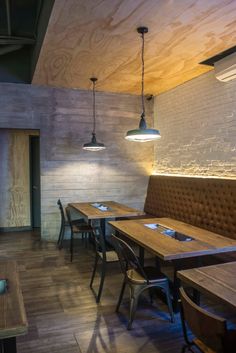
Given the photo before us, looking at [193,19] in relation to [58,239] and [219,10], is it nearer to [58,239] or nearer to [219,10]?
[219,10]

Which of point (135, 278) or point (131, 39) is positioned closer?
point (135, 278)

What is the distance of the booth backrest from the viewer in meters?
3.73

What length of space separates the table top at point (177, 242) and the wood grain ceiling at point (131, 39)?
2.08 m

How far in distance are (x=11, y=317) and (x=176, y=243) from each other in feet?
5.37

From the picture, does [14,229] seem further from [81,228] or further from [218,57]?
[218,57]

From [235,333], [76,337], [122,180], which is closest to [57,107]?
[122,180]

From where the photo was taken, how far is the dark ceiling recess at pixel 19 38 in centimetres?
427

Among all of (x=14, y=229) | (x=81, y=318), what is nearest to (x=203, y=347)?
(x=81, y=318)

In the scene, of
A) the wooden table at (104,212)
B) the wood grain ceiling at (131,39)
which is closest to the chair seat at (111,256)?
the wooden table at (104,212)

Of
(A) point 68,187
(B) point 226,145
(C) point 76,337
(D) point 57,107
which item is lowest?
(C) point 76,337

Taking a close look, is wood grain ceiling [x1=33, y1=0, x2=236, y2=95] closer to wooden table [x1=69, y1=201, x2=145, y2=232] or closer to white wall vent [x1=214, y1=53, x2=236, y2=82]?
white wall vent [x1=214, y1=53, x2=236, y2=82]

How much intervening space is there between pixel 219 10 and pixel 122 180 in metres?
3.80

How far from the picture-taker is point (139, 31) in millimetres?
3066

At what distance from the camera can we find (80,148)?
571 cm
